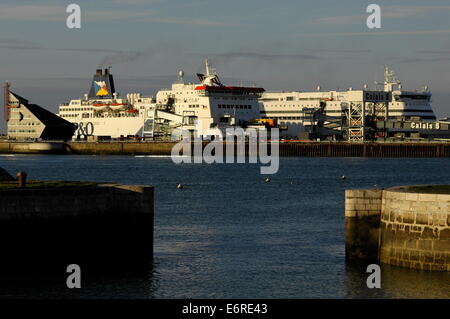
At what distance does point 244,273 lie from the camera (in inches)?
1304

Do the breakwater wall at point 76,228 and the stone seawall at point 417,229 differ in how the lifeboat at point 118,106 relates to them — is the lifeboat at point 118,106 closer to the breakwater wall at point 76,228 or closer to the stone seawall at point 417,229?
the breakwater wall at point 76,228

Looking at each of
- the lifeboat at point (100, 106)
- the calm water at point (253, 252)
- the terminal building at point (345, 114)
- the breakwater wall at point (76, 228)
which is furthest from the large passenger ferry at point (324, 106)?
the breakwater wall at point (76, 228)

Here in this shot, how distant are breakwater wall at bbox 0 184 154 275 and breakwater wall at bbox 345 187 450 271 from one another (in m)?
7.64

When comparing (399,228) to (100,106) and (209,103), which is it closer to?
(209,103)

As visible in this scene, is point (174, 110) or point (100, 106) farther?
point (100, 106)

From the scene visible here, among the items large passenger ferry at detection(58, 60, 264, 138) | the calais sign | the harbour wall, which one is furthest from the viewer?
large passenger ferry at detection(58, 60, 264, 138)

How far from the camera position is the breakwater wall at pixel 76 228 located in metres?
31.5

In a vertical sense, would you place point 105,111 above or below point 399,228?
above

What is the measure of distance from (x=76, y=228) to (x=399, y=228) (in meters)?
11.2

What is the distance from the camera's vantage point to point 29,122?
168 m

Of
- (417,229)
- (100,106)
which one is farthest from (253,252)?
(100,106)

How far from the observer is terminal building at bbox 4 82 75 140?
167 metres

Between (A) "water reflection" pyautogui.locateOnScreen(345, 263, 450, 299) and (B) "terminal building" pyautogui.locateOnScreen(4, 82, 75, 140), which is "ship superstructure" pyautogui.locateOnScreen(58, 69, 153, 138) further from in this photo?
(A) "water reflection" pyautogui.locateOnScreen(345, 263, 450, 299)

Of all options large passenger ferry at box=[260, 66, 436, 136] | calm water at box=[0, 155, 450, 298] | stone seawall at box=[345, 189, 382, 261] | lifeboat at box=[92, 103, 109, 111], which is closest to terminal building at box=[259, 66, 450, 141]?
large passenger ferry at box=[260, 66, 436, 136]
